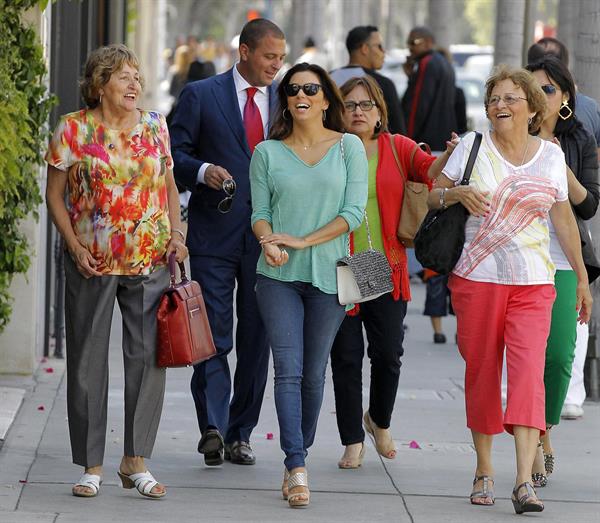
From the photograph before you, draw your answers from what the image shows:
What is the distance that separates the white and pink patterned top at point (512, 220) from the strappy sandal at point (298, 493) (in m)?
1.05

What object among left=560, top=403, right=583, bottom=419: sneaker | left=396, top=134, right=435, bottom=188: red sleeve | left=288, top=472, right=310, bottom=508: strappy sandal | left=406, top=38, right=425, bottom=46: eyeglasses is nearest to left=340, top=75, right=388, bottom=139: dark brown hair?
left=396, top=134, right=435, bottom=188: red sleeve

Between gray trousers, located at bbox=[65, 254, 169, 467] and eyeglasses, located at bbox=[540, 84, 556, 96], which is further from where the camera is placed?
eyeglasses, located at bbox=[540, 84, 556, 96]

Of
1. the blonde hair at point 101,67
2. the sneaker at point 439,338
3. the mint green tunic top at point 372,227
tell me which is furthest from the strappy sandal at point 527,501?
the sneaker at point 439,338

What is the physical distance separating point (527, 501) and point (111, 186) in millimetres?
2059

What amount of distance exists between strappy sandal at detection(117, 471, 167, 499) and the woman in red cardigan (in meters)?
1.10

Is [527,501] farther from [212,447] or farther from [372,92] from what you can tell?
[372,92]

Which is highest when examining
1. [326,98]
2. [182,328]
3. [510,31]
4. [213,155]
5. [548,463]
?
[510,31]

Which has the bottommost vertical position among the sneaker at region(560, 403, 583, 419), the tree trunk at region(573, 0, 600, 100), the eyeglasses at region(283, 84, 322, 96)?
the sneaker at region(560, 403, 583, 419)

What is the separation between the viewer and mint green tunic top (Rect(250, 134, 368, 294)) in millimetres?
6465

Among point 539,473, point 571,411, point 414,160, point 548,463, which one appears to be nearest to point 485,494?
point 539,473

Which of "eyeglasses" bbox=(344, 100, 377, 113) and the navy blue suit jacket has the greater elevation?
"eyeglasses" bbox=(344, 100, 377, 113)

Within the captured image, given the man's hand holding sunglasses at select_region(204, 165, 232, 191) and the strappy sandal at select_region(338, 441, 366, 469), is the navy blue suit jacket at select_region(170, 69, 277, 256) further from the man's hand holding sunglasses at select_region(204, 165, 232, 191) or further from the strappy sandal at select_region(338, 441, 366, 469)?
the strappy sandal at select_region(338, 441, 366, 469)

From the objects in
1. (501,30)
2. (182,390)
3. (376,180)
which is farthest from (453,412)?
(501,30)

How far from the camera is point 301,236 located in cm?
646
